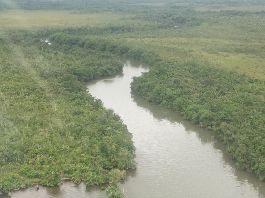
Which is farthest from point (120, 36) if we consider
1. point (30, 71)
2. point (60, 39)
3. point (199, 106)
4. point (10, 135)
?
point (10, 135)

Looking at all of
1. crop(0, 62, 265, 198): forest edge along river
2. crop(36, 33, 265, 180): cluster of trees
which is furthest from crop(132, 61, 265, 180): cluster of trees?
crop(0, 62, 265, 198): forest edge along river

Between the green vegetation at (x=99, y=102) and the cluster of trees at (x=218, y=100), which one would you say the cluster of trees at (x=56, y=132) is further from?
the cluster of trees at (x=218, y=100)

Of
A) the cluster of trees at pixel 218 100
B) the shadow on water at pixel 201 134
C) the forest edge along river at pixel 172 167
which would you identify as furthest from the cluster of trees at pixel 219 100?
the forest edge along river at pixel 172 167

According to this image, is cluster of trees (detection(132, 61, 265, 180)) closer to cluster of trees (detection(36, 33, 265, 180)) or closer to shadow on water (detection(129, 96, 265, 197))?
cluster of trees (detection(36, 33, 265, 180))

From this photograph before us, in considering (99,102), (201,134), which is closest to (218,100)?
(201,134)

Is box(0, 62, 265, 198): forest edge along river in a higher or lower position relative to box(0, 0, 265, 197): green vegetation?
lower

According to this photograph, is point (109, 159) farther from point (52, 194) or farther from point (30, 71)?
point (30, 71)

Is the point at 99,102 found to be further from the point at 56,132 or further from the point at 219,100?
the point at 219,100
